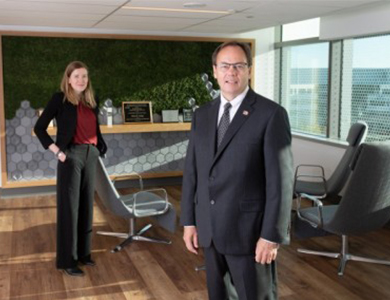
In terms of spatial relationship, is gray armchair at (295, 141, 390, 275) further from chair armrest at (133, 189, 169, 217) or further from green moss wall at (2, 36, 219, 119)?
green moss wall at (2, 36, 219, 119)

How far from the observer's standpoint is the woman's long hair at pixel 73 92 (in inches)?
135

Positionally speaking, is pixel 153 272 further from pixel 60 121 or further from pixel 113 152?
pixel 113 152

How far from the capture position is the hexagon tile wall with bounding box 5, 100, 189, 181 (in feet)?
19.1

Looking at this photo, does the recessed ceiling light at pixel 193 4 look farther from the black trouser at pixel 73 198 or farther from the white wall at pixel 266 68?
the white wall at pixel 266 68

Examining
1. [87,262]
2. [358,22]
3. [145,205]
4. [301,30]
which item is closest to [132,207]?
[145,205]

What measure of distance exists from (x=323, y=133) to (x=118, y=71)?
2.64 m

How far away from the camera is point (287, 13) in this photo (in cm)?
464

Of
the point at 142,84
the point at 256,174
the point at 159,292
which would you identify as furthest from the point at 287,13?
the point at 256,174

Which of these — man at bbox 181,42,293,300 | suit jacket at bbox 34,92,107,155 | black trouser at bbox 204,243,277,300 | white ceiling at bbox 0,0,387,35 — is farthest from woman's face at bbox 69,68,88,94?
black trouser at bbox 204,243,277,300

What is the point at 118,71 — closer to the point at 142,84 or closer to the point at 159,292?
the point at 142,84

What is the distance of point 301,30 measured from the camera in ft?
20.2

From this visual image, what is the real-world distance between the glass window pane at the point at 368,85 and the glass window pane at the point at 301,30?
0.63 m

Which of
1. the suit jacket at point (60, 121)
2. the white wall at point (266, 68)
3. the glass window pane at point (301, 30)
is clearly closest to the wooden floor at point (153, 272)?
the suit jacket at point (60, 121)

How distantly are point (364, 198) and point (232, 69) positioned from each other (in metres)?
1.81
